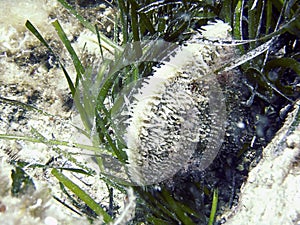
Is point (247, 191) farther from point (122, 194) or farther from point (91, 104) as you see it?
point (91, 104)

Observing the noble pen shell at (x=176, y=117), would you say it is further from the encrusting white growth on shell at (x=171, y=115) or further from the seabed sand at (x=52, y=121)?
the seabed sand at (x=52, y=121)

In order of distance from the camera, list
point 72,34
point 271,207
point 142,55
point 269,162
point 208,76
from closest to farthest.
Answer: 1. point 271,207
2. point 269,162
3. point 208,76
4. point 142,55
5. point 72,34

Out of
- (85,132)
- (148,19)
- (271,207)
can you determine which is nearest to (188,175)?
(271,207)

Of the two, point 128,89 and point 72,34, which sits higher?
point 72,34

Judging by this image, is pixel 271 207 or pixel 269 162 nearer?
pixel 271 207

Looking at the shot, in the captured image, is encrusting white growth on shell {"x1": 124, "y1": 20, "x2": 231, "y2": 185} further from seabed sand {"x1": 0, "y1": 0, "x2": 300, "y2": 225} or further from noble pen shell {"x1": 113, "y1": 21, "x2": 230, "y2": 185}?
seabed sand {"x1": 0, "y1": 0, "x2": 300, "y2": 225}

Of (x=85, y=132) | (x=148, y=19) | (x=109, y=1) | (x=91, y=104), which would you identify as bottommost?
(x=85, y=132)

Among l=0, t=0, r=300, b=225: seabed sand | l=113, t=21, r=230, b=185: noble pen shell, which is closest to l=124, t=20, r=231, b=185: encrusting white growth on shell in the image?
l=113, t=21, r=230, b=185: noble pen shell

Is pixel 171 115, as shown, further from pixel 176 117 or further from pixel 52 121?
pixel 52 121

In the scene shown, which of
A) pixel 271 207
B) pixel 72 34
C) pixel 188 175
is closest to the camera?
pixel 271 207

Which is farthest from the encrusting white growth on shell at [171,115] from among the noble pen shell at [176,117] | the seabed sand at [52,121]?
the seabed sand at [52,121]
